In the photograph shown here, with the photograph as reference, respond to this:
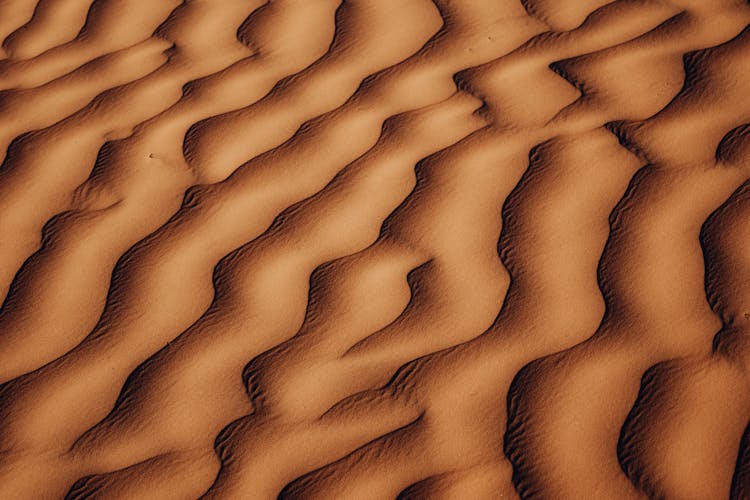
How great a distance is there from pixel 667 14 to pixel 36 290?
197cm

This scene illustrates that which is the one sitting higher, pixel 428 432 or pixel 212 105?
pixel 212 105

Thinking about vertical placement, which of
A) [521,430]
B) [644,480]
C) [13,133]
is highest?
[13,133]

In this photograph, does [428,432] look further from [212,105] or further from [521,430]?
[212,105]

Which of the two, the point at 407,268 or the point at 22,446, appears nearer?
the point at 22,446

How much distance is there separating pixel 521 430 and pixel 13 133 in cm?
170

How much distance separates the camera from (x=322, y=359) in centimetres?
173

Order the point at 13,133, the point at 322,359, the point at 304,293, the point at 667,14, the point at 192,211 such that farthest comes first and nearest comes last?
the point at 667,14 < the point at 13,133 < the point at 192,211 < the point at 304,293 < the point at 322,359

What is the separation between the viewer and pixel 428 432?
1590mm

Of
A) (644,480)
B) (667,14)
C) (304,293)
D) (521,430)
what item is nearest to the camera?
(644,480)

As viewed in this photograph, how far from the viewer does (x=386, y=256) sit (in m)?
1.93

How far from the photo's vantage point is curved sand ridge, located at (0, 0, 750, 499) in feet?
5.15

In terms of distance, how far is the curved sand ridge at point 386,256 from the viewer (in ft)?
5.15

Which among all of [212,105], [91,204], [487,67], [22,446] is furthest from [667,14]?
[22,446]

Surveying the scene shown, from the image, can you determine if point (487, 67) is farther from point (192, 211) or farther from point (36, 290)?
point (36, 290)
